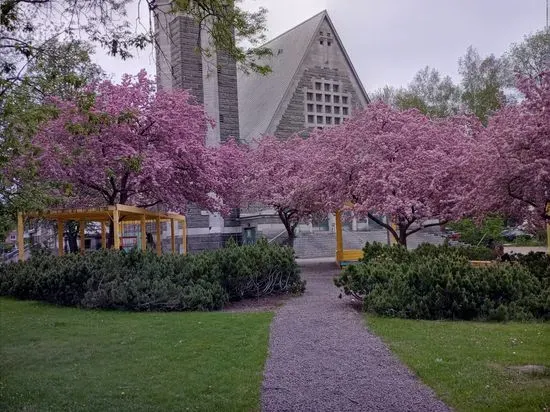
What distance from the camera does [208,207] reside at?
68.6 ft

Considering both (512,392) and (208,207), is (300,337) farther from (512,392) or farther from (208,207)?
(208,207)

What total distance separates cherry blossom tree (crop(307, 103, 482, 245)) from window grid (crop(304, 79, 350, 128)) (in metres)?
16.1

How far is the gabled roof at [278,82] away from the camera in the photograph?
36.8 metres

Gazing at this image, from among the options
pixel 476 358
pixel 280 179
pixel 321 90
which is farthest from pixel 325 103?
pixel 476 358

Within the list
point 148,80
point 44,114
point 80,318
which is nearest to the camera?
point 44,114

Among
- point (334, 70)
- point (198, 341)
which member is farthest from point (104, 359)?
point (334, 70)

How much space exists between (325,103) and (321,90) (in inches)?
34.7

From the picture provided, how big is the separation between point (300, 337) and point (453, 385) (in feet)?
10.5

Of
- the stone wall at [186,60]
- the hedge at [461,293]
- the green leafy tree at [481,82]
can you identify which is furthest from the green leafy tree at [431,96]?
the hedge at [461,293]

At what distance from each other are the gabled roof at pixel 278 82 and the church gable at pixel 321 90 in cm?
28

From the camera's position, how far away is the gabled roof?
36.8m

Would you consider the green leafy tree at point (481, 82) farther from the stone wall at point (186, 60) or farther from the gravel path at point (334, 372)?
the gravel path at point (334, 372)

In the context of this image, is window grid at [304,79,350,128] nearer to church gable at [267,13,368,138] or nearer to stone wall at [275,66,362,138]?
church gable at [267,13,368,138]

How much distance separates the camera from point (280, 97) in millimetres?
36688
